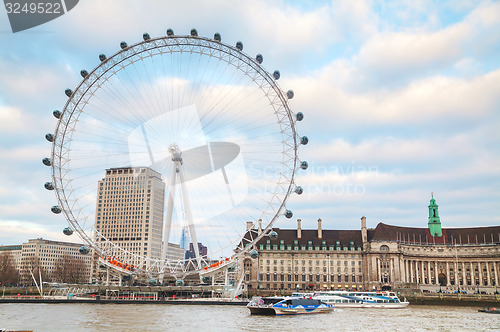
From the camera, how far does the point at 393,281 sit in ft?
404

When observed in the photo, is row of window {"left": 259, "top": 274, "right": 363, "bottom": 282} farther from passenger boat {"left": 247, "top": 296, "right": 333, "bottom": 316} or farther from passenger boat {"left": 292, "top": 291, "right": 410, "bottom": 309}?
passenger boat {"left": 247, "top": 296, "right": 333, "bottom": 316}

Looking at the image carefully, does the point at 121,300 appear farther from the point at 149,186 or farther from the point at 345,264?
the point at 149,186

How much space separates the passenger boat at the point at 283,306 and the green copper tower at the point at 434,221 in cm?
8395

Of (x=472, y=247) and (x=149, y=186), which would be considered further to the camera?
(x=149, y=186)

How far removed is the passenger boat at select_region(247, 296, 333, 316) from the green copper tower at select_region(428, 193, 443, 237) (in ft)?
275

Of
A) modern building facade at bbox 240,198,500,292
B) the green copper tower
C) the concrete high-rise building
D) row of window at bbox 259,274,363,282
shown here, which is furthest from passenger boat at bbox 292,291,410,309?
the concrete high-rise building

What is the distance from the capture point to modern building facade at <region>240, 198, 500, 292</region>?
127 meters

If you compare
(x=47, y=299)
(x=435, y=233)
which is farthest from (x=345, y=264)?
(x=47, y=299)

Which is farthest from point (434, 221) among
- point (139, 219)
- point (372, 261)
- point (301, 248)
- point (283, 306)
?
point (139, 219)

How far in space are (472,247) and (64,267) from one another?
388 feet

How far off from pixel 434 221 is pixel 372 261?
2943 centimetres

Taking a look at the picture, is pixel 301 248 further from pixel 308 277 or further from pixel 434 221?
pixel 434 221

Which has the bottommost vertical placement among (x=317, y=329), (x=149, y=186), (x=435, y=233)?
(x=317, y=329)

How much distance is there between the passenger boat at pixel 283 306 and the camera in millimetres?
62188
